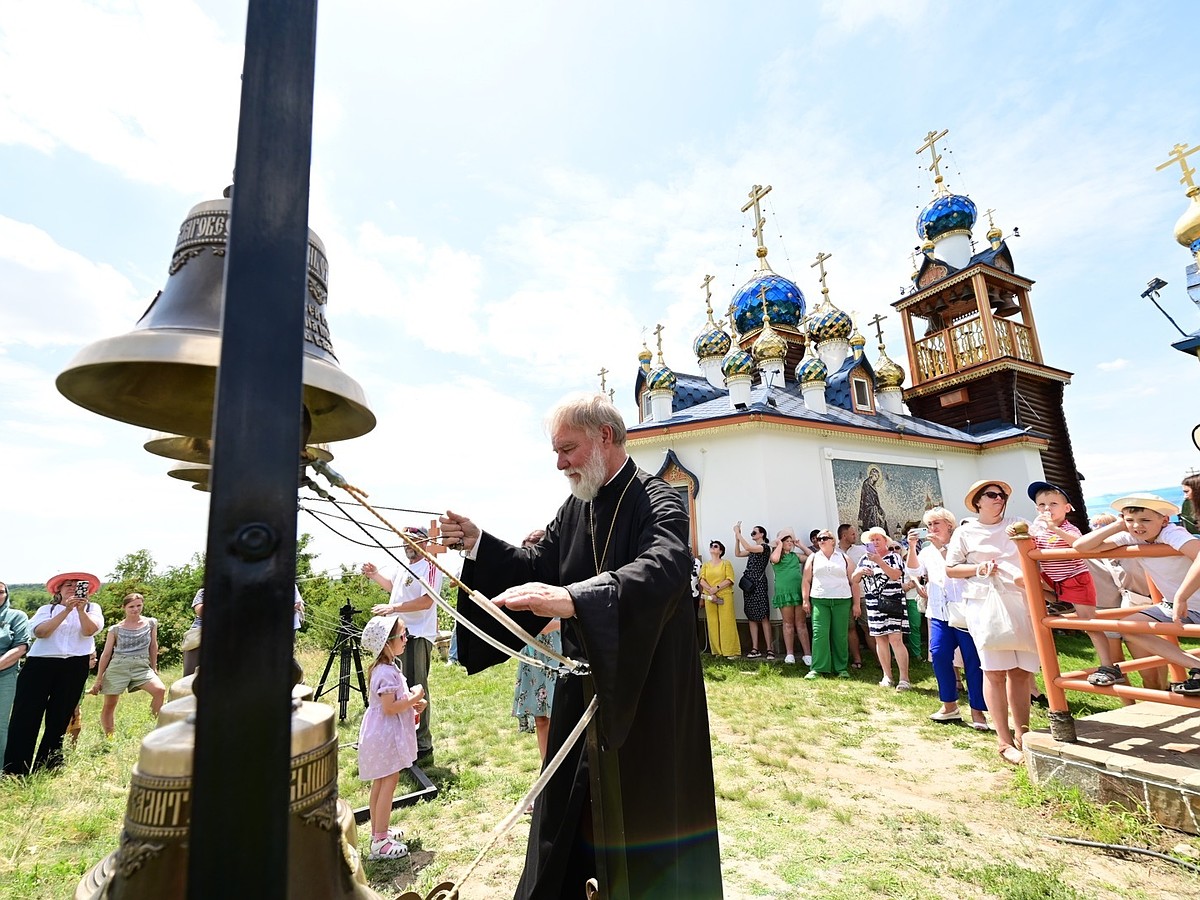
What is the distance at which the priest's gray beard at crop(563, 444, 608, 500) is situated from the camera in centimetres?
256

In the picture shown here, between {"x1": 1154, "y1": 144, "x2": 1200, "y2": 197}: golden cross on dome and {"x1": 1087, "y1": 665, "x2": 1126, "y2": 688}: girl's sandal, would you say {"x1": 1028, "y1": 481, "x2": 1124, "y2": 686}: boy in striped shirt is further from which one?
{"x1": 1154, "y1": 144, "x2": 1200, "y2": 197}: golden cross on dome

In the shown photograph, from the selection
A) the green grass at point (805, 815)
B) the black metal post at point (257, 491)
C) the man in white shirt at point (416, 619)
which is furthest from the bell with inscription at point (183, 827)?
the man in white shirt at point (416, 619)

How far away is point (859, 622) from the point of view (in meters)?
10.0

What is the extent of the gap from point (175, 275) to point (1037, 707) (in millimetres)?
8057

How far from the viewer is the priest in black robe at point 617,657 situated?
176cm

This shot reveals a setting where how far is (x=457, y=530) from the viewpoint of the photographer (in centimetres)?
249

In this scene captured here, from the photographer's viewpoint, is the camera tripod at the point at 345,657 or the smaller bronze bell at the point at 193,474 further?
the camera tripod at the point at 345,657

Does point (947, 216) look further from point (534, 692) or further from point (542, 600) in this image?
point (542, 600)

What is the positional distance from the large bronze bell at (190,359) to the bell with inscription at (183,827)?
61 cm

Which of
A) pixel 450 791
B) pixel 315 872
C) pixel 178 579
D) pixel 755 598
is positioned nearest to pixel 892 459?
pixel 755 598

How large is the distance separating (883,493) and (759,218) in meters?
10.5

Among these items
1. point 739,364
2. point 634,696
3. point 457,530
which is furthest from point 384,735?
point 739,364

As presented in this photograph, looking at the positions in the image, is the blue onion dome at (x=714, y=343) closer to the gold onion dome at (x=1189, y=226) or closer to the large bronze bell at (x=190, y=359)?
the gold onion dome at (x=1189, y=226)

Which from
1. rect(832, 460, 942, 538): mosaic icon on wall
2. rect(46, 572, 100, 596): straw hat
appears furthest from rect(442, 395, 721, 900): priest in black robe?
rect(832, 460, 942, 538): mosaic icon on wall
